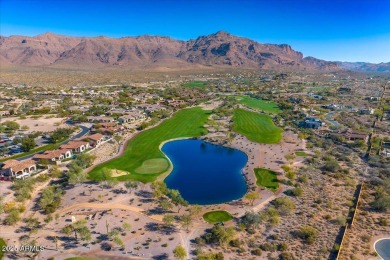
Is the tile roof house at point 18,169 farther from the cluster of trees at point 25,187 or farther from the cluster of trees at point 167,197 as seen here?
the cluster of trees at point 167,197

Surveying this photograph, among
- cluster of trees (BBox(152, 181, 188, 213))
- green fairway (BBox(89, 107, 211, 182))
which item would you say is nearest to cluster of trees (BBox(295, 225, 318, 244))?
cluster of trees (BBox(152, 181, 188, 213))

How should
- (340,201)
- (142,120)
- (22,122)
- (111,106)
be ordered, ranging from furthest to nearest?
(111,106) < (142,120) < (22,122) < (340,201)

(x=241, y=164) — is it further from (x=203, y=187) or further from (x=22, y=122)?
(x=22, y=122)

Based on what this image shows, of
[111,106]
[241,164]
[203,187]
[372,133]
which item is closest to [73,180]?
[203,187]

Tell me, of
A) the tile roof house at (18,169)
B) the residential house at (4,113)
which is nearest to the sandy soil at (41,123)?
the residential house at (4,113)

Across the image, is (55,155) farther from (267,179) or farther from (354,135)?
(354,135)
